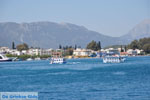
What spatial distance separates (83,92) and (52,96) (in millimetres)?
3090

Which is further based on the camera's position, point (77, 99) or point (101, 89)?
point (101, 89)

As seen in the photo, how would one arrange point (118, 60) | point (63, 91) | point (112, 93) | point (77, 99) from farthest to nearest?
point (118, 60) → point (63, 91) → point (112, 93) → point (77, 99)

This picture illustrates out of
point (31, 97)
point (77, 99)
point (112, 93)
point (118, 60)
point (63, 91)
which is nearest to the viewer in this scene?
point (31, 97)

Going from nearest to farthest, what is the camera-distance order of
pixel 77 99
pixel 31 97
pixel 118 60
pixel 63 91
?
pixel 31 97 → pixel 77 99 → pixel 63 91 → pixel 118 60

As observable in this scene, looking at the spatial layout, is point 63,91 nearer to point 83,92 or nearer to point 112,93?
point 83,92

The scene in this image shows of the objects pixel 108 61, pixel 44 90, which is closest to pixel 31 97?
pixel 44 90

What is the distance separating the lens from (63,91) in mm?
36188

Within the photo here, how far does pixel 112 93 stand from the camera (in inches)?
1326

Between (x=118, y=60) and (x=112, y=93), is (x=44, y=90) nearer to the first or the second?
(x=112, y=93)

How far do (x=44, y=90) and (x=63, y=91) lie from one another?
221 centimetres

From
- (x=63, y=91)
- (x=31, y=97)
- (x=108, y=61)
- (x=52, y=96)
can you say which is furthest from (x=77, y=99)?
(x=108, y=61)

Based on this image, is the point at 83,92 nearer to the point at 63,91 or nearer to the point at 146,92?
the point at 63,91

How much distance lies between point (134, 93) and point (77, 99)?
5.31 meters

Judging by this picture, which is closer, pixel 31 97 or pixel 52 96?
pixel 31 97
